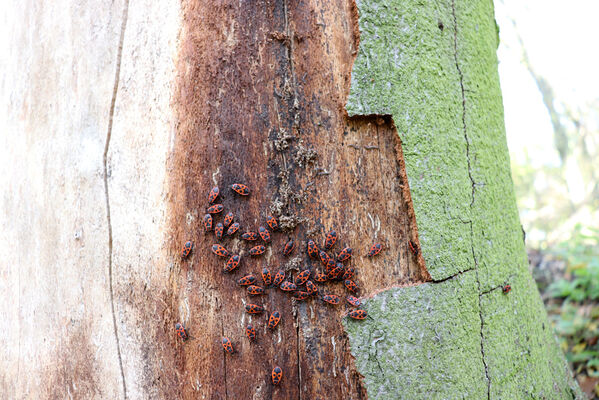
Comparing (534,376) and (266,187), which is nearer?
(266,187)

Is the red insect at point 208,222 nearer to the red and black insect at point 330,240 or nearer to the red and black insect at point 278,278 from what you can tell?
the red and black insect at point 278,278

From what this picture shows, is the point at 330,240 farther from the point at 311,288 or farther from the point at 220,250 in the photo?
the point at 220,250

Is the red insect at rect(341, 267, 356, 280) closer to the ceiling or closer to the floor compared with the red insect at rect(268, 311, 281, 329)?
closer to the ceiling

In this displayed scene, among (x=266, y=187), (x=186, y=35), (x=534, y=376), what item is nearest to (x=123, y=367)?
(x=266, y=187)

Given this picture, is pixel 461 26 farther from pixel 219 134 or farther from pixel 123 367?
pixel 123 367

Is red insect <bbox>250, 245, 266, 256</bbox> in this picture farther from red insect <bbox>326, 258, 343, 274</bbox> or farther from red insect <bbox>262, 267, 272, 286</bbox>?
red insect <bbox>326, 258, 343, 274</bbox>

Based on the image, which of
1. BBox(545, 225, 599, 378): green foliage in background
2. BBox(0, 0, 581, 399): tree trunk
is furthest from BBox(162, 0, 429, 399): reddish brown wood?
BBox(545, 225, 599, 378): green foliage in background
